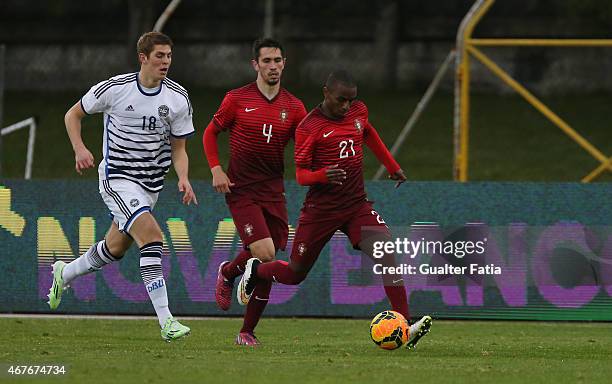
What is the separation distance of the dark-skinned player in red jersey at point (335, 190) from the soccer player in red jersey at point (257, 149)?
45 cm

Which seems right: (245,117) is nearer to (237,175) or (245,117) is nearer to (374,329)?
(237,175)

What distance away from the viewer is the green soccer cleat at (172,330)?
11000mm

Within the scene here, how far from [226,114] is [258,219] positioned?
863mm

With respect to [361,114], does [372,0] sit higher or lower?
higher

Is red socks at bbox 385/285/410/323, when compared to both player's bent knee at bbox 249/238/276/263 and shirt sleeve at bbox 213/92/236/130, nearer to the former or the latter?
player's bent knee at bbox 249/238/276/263

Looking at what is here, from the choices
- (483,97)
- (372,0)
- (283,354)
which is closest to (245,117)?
(283,354)

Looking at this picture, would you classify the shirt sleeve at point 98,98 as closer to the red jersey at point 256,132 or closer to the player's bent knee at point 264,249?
the red jersey at point 256,132

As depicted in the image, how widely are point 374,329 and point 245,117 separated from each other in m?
2.07

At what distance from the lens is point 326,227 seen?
36.5ft

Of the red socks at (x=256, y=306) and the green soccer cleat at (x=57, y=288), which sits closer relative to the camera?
the red socks at (x=256, y=306)

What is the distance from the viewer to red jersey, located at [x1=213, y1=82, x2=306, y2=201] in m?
11.7

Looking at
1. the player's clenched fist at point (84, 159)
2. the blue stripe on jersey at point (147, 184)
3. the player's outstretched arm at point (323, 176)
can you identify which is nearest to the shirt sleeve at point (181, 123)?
the blue stripe on jersey at point (147, 184)

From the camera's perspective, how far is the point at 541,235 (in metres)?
15.2

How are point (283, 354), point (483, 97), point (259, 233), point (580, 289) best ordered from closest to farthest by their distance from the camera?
1. point (283, 354)
2. point (259, 233)
3. point (580, 289)
4. point (483, 97)
